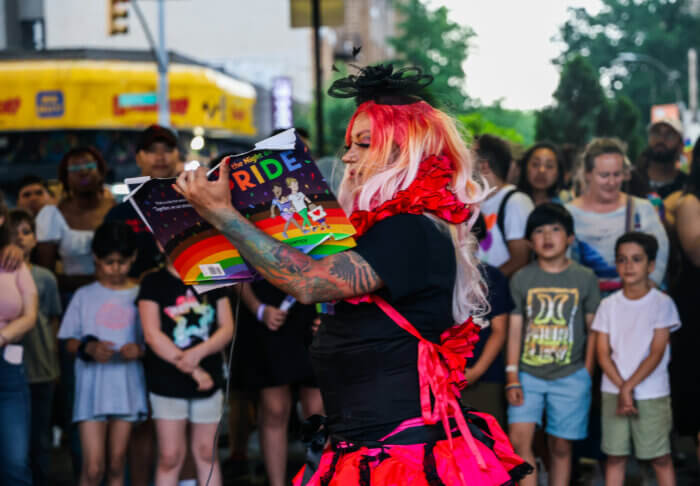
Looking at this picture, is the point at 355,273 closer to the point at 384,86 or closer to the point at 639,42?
the point at 384,86

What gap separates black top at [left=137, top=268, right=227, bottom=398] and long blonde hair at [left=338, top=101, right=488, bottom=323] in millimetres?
2442

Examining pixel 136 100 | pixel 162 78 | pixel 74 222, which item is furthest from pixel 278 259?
pixel 136 100

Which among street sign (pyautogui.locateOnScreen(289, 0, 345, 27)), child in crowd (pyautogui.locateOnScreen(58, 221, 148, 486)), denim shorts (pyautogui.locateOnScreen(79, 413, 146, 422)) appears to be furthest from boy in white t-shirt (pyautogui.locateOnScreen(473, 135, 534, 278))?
street sign (pyautogui.locateOnScreen(289, 0, 345, 27))

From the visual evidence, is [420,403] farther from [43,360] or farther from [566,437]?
[43,360]

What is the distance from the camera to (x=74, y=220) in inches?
258

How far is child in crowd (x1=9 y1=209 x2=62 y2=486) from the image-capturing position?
19.6 feet

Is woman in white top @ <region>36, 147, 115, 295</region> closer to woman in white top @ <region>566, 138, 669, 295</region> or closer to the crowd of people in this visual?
the crowd of people

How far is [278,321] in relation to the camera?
235 inches

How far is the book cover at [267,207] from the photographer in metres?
2.75

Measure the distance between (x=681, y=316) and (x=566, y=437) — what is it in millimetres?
1239

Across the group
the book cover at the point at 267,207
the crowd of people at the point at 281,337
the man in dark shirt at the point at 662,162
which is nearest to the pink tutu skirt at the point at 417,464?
the book cover at the point at 267,207

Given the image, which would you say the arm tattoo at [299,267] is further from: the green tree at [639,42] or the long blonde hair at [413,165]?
the green tree at [639,42]

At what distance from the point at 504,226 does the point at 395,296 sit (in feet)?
11.9

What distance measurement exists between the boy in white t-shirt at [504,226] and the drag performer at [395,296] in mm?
3117
